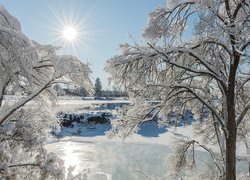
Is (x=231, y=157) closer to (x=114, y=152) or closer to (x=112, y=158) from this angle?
(x=112, y=158)

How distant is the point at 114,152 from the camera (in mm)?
36750

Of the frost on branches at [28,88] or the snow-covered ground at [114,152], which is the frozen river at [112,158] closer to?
the snow-covered ground at [114,152]

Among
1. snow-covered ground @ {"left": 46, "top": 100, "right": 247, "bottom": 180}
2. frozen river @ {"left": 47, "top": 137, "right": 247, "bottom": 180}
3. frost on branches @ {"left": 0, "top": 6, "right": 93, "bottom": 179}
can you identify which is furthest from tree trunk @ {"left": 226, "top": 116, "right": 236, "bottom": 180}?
frozen river @ {"left": 47, "top": 137, "right": 247, "bottom": 180}

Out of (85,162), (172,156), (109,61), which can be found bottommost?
(85,162)

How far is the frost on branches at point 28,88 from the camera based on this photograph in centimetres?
454

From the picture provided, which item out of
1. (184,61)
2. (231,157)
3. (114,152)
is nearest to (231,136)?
(231,157)

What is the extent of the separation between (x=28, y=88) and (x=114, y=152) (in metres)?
31.5

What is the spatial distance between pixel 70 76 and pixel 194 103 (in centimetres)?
508

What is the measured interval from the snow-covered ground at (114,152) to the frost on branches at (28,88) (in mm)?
7359

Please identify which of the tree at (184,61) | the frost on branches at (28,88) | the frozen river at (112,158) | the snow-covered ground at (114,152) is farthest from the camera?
the snow-covered ground at (114,152)

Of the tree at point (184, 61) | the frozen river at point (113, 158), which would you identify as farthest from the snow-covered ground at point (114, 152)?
the tree at point (184, 61)

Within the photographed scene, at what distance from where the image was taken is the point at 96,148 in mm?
39344

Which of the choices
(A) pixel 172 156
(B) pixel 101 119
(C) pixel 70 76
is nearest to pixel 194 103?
(A) pixel 172 156

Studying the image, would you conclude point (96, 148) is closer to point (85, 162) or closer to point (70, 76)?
point (85, 162)
